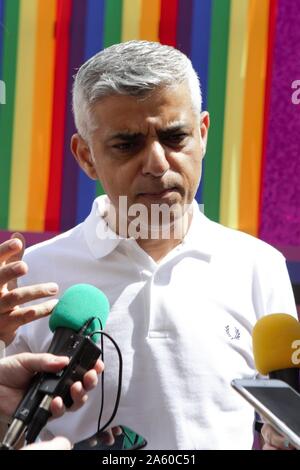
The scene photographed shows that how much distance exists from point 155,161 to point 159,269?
244mm

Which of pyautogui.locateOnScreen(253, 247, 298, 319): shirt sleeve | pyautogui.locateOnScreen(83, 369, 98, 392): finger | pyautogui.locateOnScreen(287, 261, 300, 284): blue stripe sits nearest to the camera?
pyautogui.locateOnScreen(83, 369, 98, 392): finger

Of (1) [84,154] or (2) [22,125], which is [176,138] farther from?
(2) [22,125]

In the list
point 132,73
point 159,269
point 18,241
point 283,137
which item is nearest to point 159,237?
point 159,269

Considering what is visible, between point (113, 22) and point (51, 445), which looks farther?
point (113, 22)

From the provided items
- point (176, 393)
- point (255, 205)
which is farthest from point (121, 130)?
point (255, 205)

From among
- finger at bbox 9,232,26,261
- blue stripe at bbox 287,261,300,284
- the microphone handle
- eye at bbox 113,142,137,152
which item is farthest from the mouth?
blue stripe at bbox 287,261,300,284

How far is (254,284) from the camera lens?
6.09ft

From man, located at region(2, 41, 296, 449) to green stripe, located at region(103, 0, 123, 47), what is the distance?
608 mm

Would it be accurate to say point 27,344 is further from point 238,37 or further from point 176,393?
point 238,37

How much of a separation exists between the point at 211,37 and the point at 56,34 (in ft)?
1.45

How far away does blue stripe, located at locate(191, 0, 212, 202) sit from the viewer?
95.3 inches

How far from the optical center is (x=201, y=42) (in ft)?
7.98

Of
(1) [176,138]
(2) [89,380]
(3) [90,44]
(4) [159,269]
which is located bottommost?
(2) [89,380]

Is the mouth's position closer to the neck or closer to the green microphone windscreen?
the neck
